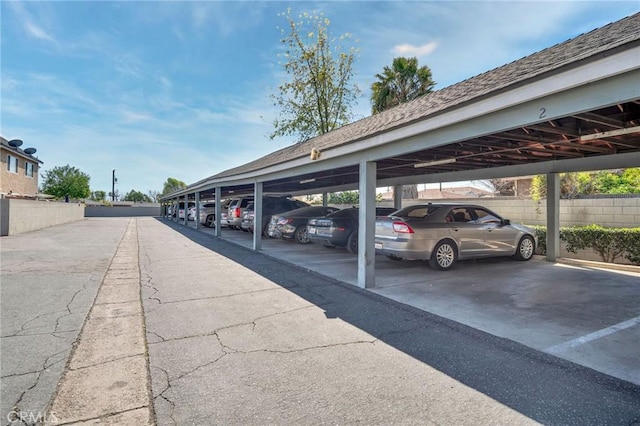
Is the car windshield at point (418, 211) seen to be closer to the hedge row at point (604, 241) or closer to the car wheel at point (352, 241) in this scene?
the car wheel at point (352, 241)

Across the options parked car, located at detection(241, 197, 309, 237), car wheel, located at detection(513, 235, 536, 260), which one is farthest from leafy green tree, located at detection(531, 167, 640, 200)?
parked car, located at detection(241, 197, 309, 237)

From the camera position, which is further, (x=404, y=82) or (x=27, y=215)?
(x=404, y=82)

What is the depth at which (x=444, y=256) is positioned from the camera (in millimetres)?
7875

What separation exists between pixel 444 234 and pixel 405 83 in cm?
1562

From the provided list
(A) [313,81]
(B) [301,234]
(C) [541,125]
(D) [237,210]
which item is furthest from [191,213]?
(C) [541,125]

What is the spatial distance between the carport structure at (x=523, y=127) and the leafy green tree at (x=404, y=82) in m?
11.2

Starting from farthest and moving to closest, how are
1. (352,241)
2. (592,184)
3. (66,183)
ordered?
(66,183), (592,184), (352,241)

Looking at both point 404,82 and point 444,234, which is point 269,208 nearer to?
point 444,234

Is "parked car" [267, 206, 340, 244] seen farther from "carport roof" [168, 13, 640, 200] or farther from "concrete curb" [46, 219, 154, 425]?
"concrete curb" [46, 219, 154, 425]

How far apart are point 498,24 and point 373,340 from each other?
709 cm

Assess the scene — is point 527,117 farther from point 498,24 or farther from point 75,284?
point 75,284

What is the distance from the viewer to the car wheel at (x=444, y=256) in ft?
25.3

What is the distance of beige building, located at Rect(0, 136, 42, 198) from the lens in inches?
987

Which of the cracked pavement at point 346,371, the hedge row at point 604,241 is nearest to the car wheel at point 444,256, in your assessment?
the cracked pavement at point 346,371
